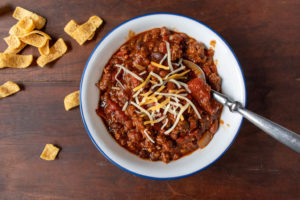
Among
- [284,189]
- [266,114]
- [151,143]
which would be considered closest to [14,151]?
[151,143]

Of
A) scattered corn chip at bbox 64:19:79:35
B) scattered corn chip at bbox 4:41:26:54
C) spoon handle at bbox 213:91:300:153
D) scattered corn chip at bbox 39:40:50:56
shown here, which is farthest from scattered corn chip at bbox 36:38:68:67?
spoon handle at bbox 213:91:300:153

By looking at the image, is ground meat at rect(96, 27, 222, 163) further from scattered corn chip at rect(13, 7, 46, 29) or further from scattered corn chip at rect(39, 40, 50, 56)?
scattered corn chip at rect(13, 7, 46, 29)

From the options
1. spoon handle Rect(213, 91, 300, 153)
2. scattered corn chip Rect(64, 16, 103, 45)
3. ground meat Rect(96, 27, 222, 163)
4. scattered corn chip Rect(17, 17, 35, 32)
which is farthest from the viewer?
scattered corn chip Rect(17, 17, 35, 32)

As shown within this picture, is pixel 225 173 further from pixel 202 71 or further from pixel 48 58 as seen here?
pixel 48 58

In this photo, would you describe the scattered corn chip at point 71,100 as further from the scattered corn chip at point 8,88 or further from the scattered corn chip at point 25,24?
the scattered corn chip at point 25,24

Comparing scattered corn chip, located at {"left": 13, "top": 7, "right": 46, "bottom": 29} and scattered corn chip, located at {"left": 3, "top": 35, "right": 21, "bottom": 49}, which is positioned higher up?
scattered corn chip, located at {"left": 13, "top": 7, "right": 46, "bottom": 29}

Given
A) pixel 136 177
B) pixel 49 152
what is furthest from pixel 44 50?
pixel 136 177
